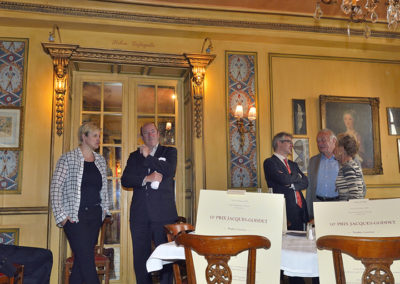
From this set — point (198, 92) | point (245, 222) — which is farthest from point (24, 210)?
point (245, 222)

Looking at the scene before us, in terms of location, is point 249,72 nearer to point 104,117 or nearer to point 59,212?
point 104,117

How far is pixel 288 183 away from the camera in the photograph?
327 cm

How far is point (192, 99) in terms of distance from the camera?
4660mm

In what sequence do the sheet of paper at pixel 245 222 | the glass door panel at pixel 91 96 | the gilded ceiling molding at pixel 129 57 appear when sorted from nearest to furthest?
the sheet of paper at pixel 245 222, the gilded ceiling molding at pixel 129 57, the glass door panel at pixel 91 96

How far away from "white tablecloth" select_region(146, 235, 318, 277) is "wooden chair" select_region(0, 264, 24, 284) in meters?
1.00

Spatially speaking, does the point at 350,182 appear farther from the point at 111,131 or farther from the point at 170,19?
the point at 111,131

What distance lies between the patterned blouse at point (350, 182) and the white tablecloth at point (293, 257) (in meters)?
0.83

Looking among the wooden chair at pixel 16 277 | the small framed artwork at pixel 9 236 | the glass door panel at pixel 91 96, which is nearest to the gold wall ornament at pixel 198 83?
the glass door panel at pixel 91 96

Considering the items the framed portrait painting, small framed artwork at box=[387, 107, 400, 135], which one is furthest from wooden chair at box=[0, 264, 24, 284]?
small framed artwork at box=[387, 107, 400, 135]

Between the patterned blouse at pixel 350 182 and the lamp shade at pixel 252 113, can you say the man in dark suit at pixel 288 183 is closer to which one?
the patterned blouse at pixel 350 182

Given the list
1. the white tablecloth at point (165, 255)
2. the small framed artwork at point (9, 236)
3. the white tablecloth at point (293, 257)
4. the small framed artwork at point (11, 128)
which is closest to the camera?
the white tablecloth at point (293, 257)

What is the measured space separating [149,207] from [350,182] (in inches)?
62.9

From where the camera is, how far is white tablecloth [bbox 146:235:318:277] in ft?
5.86

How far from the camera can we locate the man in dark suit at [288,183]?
10.8 ft
